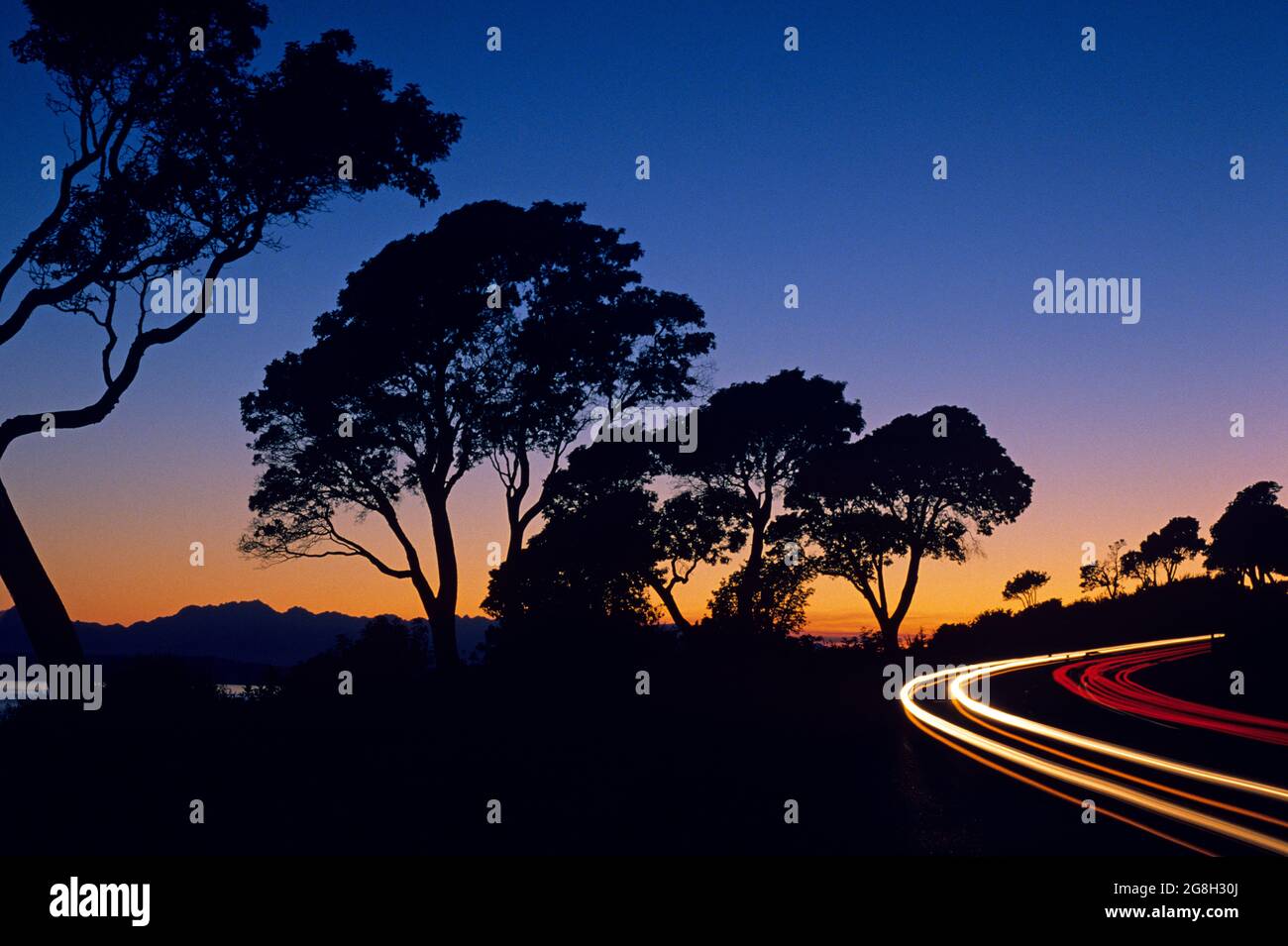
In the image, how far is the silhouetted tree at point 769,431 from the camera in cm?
4394

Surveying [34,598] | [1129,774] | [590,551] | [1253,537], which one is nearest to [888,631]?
[590,551]

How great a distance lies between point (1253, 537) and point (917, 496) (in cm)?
4975

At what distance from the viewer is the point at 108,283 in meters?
19.2

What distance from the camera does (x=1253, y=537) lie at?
82688mm

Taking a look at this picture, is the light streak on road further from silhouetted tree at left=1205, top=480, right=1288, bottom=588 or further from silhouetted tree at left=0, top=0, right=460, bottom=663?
silhouetted tree at left=1205, top=480, right=1288, bottom=588

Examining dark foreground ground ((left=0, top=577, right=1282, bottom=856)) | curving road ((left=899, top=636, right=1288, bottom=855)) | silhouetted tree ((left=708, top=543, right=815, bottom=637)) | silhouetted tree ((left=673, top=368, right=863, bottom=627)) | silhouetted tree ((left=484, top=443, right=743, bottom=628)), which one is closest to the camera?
dark foreground ground ((left=0, top=577, right=1282, bottom=856))

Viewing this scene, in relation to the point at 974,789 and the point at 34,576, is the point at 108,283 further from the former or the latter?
the point at 974,789

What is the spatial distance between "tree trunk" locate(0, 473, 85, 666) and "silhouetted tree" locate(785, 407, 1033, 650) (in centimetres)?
3449

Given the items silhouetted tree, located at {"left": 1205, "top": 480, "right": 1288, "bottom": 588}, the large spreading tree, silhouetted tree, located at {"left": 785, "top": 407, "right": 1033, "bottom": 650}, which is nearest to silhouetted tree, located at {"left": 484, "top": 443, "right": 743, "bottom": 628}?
the large spreading tree

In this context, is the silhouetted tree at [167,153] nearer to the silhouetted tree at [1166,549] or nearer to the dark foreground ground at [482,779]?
the dark foreground ground at [482,779]

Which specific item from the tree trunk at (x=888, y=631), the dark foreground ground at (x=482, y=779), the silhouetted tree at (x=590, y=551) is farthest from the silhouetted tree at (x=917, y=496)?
the dark foreground ground at (x=482, y=779)

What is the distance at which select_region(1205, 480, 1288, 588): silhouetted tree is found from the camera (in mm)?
82000

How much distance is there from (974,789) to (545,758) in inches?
213
